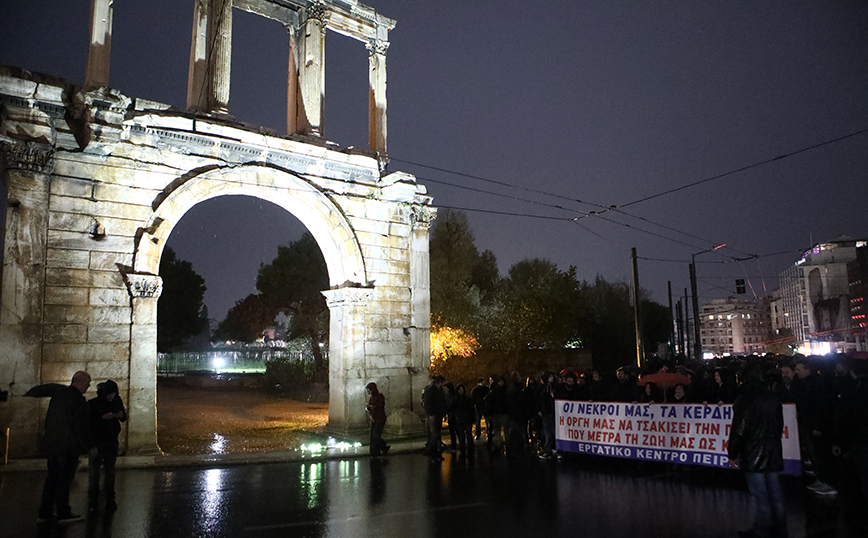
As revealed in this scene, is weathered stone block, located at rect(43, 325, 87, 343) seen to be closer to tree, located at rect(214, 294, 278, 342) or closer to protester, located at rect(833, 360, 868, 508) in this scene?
protester, located at rect(833, 360, 868, 508)

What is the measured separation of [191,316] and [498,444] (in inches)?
1367

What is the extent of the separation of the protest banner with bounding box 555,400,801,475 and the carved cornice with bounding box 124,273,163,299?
807cm

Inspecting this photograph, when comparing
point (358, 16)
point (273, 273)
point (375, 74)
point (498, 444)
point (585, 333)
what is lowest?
point (498, 444)

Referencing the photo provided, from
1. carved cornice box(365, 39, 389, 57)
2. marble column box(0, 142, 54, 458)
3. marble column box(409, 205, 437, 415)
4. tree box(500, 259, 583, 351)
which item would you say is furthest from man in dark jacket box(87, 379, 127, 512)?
tree box(500, 259, 583, 351)

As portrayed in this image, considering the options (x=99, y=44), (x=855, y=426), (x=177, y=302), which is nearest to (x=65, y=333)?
(x=99, y=44)

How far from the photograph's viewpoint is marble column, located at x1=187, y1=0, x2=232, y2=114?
1240 centimetres

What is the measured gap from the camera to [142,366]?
1086 centimetres

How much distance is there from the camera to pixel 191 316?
41312 millimetres

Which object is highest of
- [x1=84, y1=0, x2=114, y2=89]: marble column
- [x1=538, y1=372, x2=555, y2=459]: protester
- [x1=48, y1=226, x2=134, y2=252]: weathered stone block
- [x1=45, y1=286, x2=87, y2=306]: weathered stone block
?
[x1=84, y1=0, x2=114, y2=89]: marble column

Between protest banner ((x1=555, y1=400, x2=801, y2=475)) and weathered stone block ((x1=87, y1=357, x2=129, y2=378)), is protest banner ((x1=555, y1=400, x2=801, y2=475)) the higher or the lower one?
the lower one

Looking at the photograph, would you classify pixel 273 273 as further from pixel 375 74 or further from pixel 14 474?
pixel 14 474

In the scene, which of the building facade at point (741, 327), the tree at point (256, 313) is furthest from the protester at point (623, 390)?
the building facade at point (741, 327)

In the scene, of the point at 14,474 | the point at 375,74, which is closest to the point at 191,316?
the point at 375,74

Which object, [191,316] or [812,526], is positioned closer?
[812,526]
